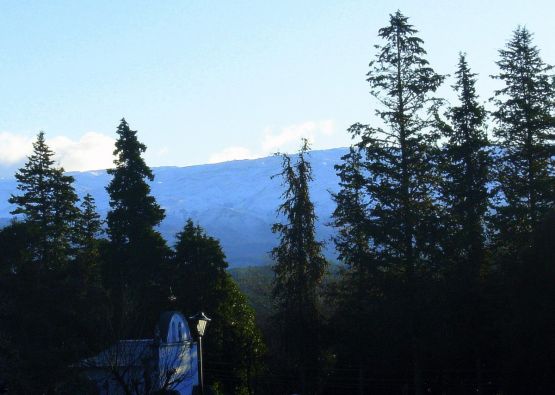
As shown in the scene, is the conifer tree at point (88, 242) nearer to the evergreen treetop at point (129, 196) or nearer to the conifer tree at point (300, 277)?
the evergreen treetop at point (129, 196)

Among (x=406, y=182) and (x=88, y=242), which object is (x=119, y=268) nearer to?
(x=88, y=242)

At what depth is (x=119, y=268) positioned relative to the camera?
46312mm

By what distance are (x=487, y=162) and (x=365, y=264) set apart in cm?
670

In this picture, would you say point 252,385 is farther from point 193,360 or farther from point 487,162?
point 487,162

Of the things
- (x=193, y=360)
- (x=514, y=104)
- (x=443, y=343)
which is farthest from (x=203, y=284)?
(x=514, y=104)

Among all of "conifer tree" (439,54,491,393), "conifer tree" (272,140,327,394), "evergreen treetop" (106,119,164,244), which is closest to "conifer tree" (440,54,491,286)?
"conifer tree" (439,54,491,393)

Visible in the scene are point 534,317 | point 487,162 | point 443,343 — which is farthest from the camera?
point 487,162

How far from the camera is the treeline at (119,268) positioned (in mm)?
A: 39781

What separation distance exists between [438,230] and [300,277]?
7.45 metres

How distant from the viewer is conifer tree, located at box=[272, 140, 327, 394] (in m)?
39.0

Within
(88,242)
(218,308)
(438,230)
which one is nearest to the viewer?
(438,230)

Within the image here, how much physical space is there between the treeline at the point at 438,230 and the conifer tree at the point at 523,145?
5 centimetres

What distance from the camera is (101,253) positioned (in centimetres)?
4794

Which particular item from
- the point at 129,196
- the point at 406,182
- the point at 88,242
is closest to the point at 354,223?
the point at 406,182
